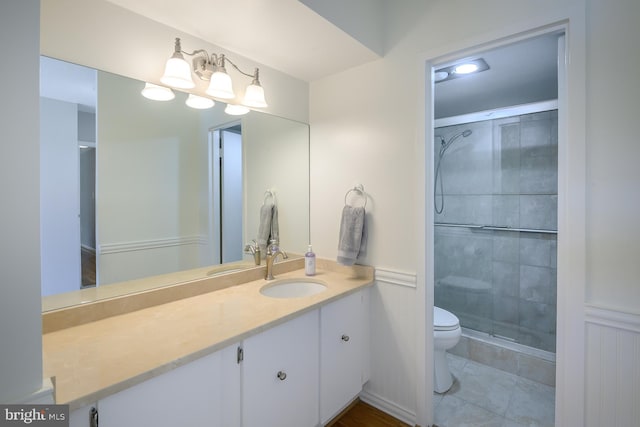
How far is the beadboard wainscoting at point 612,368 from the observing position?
3.64 feet

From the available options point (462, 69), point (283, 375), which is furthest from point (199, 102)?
point (462, 69)

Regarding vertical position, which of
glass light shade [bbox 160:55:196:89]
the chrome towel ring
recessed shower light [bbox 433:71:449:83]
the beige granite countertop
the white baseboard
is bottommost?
the white baseboard

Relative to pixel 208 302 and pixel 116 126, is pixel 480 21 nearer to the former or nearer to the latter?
pixel 116 126

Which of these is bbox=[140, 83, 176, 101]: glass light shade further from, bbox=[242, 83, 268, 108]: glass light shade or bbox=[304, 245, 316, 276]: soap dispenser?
bbox=[304, 245, 316, 276]: soap dispenser

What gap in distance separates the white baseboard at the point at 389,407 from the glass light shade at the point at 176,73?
2055 millimetres

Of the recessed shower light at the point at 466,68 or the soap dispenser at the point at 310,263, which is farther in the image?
the recessed shower light at the point at 466,68

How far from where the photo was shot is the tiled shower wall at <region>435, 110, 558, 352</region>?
240cm

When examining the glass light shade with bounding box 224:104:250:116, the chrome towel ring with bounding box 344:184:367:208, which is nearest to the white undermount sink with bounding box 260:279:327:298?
the chrome towel ring with bounding box 344:184:367:208

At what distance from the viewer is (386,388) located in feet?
5.92

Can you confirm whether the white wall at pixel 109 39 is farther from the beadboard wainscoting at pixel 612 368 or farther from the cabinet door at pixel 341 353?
the beadboard wainscoting at pixel 612 368

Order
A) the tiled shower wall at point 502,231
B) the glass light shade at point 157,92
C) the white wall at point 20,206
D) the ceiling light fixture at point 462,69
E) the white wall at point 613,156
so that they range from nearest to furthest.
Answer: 1. the white wall at point 20,206
2. the white wall at point 613,156
3. the glass light shade at point 157,92
4. the ceiling light fixture at point 462,69
5. the tiled shower wall at point 502,231

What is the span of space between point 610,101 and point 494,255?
1794mm

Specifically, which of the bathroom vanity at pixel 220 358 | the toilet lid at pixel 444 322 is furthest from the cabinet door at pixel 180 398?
the toilet lid at pixel 444 322

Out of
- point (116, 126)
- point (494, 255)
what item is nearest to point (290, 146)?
point (116, 126)
